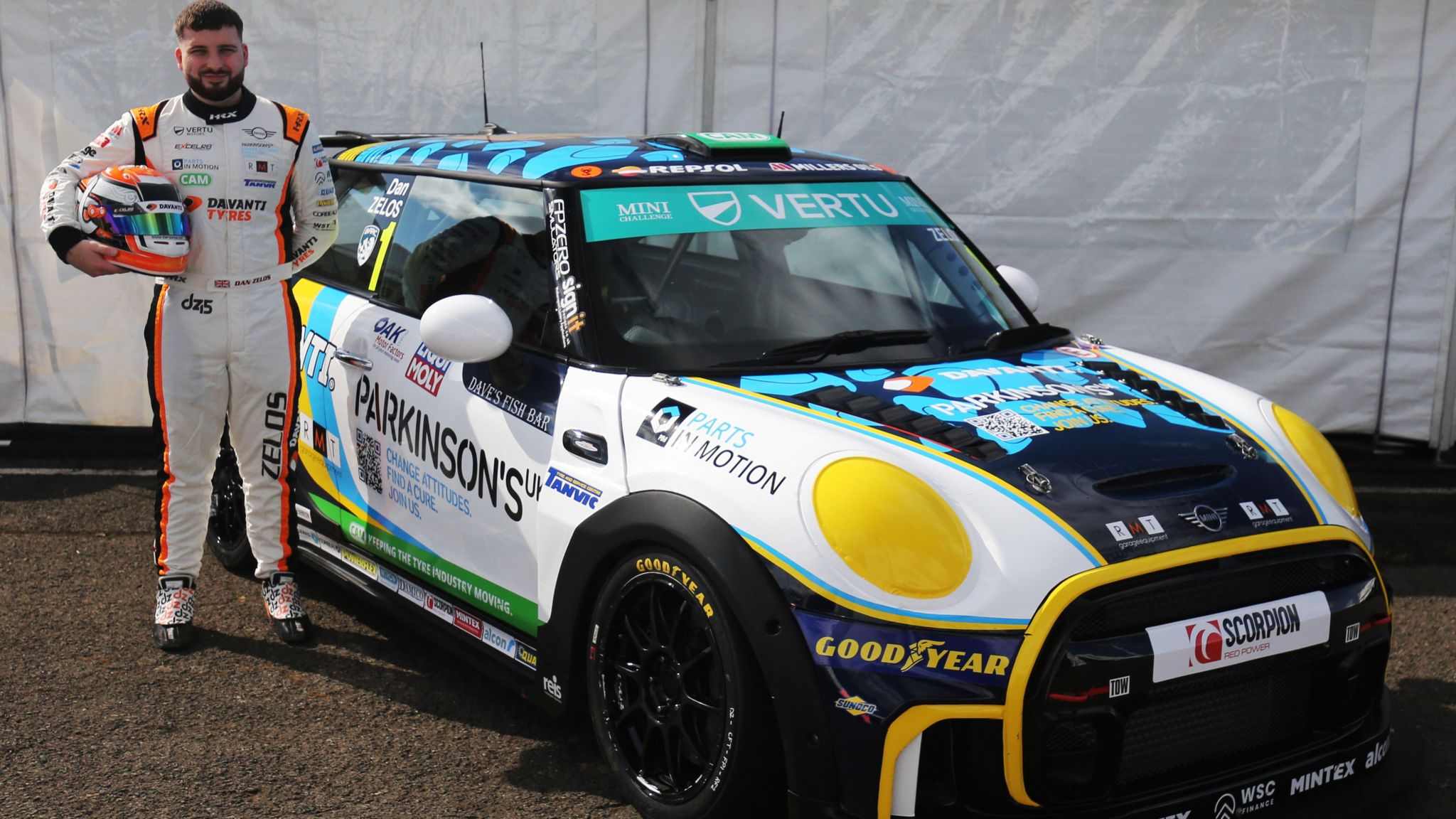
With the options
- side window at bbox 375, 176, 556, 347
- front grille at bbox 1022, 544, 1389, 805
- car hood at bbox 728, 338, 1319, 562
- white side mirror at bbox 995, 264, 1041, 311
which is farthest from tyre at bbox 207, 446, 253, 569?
front grille at bbox 1022, 544, 1389, 805

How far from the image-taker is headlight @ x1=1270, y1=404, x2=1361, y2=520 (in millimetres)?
3164

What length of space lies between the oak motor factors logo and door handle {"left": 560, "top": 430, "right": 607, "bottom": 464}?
4.19 ft

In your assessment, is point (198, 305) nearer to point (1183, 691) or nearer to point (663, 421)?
point (663, 421)

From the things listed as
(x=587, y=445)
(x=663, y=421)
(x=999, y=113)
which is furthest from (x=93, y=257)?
A: (x=999, y=113)

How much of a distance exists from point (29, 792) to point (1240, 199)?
5.68 metres

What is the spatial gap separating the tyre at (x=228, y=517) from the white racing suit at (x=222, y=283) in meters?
0.47

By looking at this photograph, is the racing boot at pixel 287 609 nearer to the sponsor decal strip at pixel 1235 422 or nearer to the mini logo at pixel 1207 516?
the sponsor decal strip at pixel 1235 422

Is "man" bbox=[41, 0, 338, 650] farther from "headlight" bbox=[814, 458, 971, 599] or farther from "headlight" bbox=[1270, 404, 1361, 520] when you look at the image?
"headlight" bbox=[1270, 404, 1361, 520]

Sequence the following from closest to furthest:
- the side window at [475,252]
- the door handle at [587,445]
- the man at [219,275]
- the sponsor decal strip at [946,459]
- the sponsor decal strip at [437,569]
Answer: the sponsor decal strip at [946,459]
the door handle at [587,445]
the sponsor decal strip at [437,569]
the side window at [475,252]
the man at [219,275]

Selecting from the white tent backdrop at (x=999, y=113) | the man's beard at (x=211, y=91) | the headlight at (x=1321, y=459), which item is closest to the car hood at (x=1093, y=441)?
the headlight at (x=1321, y=459)

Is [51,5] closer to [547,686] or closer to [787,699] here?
[547,686]

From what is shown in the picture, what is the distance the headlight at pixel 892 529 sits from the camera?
266 cm

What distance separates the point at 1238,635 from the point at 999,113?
4.27 meters

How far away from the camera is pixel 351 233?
14.8 ft
